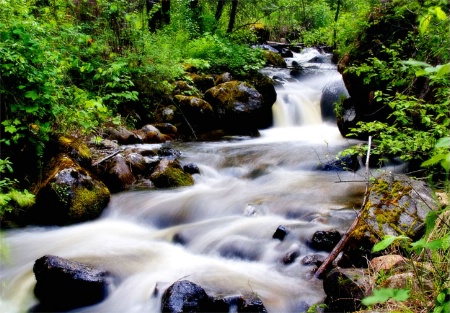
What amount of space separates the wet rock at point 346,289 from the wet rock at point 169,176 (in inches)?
156

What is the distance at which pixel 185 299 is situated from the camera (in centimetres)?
348

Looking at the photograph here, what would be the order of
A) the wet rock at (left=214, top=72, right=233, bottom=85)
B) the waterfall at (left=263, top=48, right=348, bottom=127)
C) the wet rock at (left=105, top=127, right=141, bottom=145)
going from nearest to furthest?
the wet rock at (left=105, top=127, right=141, bottom=145), the wet rock at (left=214, top=72, right=233, bottom=85), the waterfall at (left=263, top=48, right=348, bottom=127)

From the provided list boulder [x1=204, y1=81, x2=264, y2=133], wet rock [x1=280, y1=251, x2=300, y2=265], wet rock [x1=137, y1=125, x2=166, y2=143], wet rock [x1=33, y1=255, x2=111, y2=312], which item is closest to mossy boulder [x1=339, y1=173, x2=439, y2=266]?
wet rock [x1=280, y1=251, x2=300, y2=265]

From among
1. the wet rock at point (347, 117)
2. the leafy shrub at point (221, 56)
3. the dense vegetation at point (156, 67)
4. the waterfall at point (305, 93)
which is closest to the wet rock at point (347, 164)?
the dense vegetation at point (156, 67)

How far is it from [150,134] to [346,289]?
22.0 ft

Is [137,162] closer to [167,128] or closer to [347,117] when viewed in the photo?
[167,128]

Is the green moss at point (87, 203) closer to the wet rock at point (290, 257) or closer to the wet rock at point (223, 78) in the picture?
the wet rock at point (290, 257)

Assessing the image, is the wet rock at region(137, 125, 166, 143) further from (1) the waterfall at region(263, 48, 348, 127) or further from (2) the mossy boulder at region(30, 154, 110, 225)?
(1) the waterfall at region(263, 48, 348, 127)

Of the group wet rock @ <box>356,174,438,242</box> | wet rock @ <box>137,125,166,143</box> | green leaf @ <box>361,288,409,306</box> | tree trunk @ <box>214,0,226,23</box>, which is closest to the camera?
green leaf @ <box>361,288,409,306</box>

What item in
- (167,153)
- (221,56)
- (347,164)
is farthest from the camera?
(221,56)

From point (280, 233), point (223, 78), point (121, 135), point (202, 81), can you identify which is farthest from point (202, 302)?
point (223, 78)

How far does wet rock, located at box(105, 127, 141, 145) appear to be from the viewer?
326 inches

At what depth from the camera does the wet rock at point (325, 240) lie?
4.61 metres

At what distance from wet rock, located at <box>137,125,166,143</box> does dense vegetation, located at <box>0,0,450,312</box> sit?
473mm
